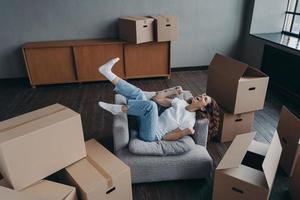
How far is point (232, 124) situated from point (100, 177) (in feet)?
4.73

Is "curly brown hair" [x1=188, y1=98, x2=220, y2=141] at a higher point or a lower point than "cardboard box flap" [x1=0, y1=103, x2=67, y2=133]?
lower

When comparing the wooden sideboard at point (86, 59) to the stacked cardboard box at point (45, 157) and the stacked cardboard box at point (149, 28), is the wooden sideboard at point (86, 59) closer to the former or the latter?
the stacked cardboard box at point (149, 28)

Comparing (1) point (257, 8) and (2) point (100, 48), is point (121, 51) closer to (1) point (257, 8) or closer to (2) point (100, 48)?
(2) point (100, 48)

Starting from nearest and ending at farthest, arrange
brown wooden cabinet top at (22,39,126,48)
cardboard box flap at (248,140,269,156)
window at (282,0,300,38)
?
cardboard box flap at (248,140,269,156)
brown wooden cabinet top at (22,39,126,48)
window at (282,0,300,38)

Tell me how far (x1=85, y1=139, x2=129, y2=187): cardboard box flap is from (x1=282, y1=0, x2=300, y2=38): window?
359 cm

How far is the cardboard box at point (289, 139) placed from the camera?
1.88 m

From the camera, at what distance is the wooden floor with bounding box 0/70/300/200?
1938mm

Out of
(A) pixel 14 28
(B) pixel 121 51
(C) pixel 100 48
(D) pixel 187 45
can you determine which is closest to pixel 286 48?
(D) pixel 187 45

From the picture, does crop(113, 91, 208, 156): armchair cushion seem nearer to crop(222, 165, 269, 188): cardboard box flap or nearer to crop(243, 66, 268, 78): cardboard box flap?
crop(222, 165, 269, 188): cardboard box flap

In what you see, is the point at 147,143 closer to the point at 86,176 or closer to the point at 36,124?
the point at 86,176

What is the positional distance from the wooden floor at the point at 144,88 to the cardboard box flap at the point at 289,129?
30 centimetres

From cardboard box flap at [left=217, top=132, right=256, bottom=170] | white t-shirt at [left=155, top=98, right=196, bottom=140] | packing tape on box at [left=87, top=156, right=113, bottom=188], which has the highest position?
white t-shirt at [left=155, top=98, right=196, bottom=140]

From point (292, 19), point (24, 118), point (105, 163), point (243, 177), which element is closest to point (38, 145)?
point (24, 118)

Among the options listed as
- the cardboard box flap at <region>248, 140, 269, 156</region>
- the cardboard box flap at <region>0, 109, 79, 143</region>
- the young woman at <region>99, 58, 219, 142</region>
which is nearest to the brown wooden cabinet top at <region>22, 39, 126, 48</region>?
the young woman at <region>99, 58, 219, 142</region>
